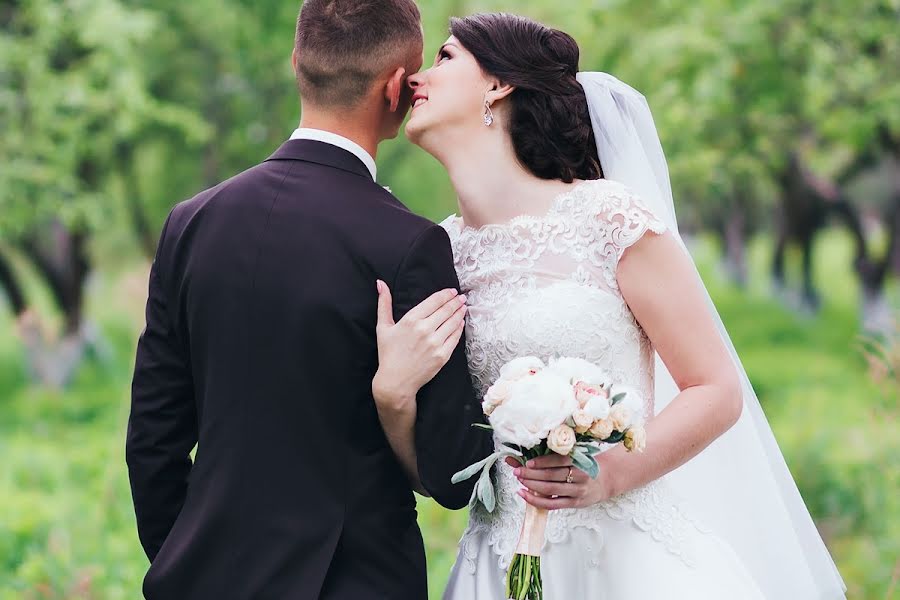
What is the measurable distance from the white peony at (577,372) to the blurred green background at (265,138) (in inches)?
214

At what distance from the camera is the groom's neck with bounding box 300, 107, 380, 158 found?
2.72m

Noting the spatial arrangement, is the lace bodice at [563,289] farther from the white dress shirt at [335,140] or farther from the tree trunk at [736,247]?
the tree trunk at [736,247]

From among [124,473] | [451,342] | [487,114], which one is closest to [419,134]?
[487,114]

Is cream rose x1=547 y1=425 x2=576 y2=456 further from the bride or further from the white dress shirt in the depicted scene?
the white dress shirt

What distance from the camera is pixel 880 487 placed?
308 inches

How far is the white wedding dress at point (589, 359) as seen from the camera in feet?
9.26

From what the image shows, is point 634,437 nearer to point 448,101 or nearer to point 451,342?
point 451,342

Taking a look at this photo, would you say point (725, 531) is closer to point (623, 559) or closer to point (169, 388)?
point (623, 559)

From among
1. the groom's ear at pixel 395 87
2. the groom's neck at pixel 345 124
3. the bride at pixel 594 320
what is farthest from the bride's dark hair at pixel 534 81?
the groom's neck at pixel 345 124

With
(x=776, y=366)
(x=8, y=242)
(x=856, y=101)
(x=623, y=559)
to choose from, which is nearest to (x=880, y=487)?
(x=623, y=559)

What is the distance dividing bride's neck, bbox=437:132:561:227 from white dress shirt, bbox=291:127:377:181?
0.35m

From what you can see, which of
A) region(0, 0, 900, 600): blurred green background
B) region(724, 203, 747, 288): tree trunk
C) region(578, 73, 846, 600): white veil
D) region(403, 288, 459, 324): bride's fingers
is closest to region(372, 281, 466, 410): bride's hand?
region(403, 288, 459, 324): bride's fingers

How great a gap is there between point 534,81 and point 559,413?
45.7 inches

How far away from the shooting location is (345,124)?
107 inches
